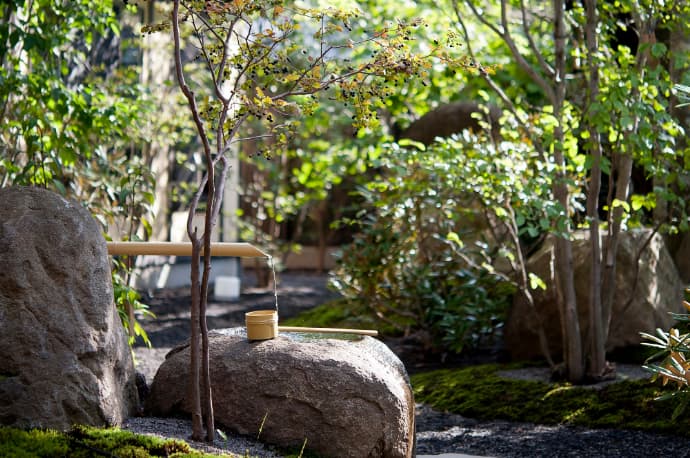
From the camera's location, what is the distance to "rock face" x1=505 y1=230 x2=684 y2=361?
22.6ft

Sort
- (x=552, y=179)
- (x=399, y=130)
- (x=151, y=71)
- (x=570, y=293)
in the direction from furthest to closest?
(x=399, y=130)
(x=151, y=71)
(x=570, y=293)
(x=552, y=179)

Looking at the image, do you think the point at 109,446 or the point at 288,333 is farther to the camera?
the point at 288,333

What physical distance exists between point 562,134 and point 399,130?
8.15m

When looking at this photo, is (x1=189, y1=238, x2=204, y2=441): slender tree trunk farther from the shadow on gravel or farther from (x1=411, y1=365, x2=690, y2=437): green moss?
the shadow on gravel

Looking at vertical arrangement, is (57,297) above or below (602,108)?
below

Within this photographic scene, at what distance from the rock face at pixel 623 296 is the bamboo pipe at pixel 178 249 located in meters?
3.34

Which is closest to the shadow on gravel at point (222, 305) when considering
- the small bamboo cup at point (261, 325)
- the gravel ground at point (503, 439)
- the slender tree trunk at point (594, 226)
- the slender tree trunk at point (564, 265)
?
the gravel ground at point (503, 439)

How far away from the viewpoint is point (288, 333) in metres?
4.47

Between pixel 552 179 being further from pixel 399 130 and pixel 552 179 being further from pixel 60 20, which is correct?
pixel 399 130

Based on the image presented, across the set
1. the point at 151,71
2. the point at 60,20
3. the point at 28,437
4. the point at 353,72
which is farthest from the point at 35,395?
the point at 151,71

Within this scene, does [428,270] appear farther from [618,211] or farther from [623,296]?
[618,211]

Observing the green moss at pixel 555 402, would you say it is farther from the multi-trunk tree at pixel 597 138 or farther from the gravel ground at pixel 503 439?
the multi-trunk tree at pixel 597 138

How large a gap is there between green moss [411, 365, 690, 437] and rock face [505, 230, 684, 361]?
2.18ft

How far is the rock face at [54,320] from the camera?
356 cm
